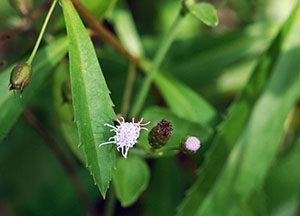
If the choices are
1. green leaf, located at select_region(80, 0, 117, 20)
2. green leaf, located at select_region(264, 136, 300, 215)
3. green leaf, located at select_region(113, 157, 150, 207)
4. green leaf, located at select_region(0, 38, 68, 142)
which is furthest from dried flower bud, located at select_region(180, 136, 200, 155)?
green leaf, located at select_region(264, 136, 300, 215)

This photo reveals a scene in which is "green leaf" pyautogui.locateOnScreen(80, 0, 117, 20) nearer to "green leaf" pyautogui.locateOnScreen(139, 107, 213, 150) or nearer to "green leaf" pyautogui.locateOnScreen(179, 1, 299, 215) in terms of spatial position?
"green leaf" pyautogui.locateOnScreen(139, 107, 213, 150)

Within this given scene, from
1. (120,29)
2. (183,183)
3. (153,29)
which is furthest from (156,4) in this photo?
(183,183)

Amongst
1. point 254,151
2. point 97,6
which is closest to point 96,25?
point 97,6

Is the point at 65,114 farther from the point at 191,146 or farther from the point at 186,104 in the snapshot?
the point at 191,146

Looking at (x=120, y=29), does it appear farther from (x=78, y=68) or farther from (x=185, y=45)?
(x=78, y=68)

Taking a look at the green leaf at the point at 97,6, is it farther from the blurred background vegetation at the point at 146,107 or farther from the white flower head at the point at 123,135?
the white flower head at the point at 123,135

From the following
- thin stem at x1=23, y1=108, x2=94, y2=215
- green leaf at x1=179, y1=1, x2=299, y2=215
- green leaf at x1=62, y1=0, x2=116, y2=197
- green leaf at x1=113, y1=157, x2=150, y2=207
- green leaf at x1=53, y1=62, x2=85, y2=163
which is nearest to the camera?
green leaf at x1=62, y1=0, x2=116, y2=197

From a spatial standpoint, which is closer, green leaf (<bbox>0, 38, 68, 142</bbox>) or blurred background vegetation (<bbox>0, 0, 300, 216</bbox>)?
green leaf (<bbox>0, 38, 68, 142</bbox>)
